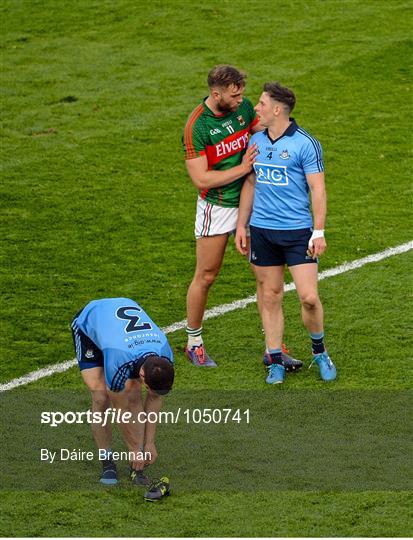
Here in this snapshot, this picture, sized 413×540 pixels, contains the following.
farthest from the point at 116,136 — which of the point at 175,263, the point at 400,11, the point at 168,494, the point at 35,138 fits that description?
the point at 168,494

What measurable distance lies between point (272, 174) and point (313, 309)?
1000mm

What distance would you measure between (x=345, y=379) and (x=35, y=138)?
652 centimetres

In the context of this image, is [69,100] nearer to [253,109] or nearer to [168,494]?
[253,109]

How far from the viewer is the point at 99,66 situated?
658 inches

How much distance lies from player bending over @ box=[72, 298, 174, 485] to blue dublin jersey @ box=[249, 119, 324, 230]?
1656 mm

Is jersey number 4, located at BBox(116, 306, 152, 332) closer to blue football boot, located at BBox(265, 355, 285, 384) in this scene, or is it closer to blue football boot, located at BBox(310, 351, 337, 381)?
blue football boot, located at BBox(265, 355, 285, 384)

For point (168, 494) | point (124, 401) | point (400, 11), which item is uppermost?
point (124, 401)

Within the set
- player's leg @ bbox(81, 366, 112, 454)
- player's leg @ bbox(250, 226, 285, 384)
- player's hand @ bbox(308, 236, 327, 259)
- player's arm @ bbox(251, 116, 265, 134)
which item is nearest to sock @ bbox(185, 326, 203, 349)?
player's leg @ bbox(250, 226, 285, 384)

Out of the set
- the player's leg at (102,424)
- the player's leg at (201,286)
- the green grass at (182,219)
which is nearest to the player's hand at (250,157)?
the player's leg at (201,286)

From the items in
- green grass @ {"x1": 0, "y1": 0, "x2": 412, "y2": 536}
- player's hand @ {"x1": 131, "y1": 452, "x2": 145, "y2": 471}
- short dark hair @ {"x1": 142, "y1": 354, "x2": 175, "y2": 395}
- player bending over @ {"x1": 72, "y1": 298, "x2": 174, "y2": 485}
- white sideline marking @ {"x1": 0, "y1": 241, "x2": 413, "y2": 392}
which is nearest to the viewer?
short dark hair @ {"x1": 142, "y1": 354, "x2": 175, "y2": 395}

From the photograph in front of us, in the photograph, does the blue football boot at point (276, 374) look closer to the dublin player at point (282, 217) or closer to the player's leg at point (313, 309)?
the dublin player at point (282, 217)

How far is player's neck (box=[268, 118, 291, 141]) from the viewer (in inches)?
357

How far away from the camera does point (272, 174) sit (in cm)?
914

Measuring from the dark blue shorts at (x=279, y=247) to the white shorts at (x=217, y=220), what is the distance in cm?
25
